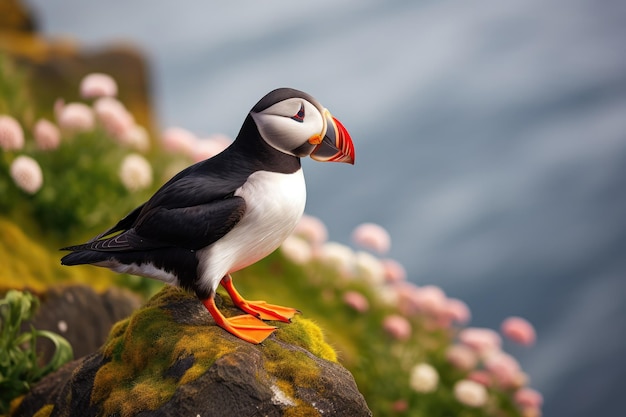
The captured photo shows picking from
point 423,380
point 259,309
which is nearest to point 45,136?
point 259,309

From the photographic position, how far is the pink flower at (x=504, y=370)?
24.6 ft

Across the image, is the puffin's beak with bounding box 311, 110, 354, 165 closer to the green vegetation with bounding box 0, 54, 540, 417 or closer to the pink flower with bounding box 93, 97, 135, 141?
the green vegetation with bounding box 0, 54, 540, 417

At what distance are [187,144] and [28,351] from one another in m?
3.27

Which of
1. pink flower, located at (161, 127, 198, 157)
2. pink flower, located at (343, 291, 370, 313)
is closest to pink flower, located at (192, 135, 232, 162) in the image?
pink flower, located at (161, 127, 198, 157)

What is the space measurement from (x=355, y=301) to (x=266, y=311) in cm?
360

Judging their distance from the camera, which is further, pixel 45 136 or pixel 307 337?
pixel 45 136

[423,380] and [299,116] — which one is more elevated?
[299,116]

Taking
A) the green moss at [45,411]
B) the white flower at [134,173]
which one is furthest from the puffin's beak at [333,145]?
the white flower at [134,173]

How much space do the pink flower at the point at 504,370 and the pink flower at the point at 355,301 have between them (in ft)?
4.59

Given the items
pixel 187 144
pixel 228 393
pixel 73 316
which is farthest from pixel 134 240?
pixel 187 144

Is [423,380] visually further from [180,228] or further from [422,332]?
[180,228]

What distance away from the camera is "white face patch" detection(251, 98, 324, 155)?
149 inches

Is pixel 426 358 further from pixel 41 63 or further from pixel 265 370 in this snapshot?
pixel 41 63

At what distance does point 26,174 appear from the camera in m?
6.45
